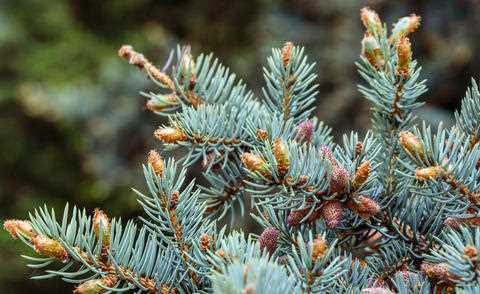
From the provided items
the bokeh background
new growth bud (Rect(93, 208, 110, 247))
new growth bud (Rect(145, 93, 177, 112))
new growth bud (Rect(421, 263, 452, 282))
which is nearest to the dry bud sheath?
new growth bud (Rect(145, 93, 177, 112))

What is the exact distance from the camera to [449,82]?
7.56 feet

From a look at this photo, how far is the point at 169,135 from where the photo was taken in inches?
24.6

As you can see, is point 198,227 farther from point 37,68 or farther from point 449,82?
point 37,68

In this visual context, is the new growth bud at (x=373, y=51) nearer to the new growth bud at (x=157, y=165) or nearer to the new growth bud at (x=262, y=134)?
the new growth bud at (x=262, y=134)

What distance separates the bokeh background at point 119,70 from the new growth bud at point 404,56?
1.58 m

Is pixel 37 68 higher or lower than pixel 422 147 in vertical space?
higher

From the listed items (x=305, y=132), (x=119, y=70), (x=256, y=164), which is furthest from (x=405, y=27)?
(x=119, y=70)

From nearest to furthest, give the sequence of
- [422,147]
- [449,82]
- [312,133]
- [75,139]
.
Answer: [422,147] < [312,133] < [449,82] < [75,139]

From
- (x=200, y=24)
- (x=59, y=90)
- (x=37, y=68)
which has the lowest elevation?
(x=59, y=90)

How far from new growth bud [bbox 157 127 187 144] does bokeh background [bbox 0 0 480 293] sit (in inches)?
64.9

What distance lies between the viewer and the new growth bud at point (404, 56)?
1.99ft

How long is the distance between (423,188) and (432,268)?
7 centimetres

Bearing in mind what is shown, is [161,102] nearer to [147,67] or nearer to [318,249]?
[147,67]

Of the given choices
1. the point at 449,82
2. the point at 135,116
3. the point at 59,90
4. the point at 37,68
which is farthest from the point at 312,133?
the point at 37,68
